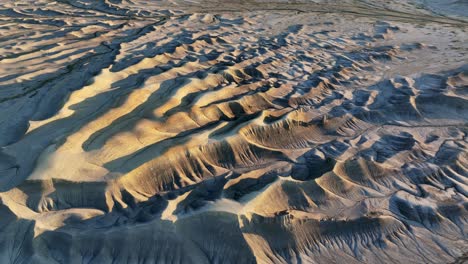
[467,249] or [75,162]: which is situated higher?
[75,162]

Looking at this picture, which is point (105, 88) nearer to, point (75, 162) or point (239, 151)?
point (75, 162)

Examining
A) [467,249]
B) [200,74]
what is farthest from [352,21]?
[467,249]

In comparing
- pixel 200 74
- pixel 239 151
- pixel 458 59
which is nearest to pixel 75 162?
pixel 239 151

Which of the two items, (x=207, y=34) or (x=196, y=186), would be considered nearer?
(x=196, y=186)

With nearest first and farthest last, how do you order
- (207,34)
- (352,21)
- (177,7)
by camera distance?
(207,34), (352,21), (177,7)

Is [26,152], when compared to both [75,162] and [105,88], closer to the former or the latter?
[75,162]

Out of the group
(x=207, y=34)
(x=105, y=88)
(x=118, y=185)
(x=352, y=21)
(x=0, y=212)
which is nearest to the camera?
(x=0, y=212)
